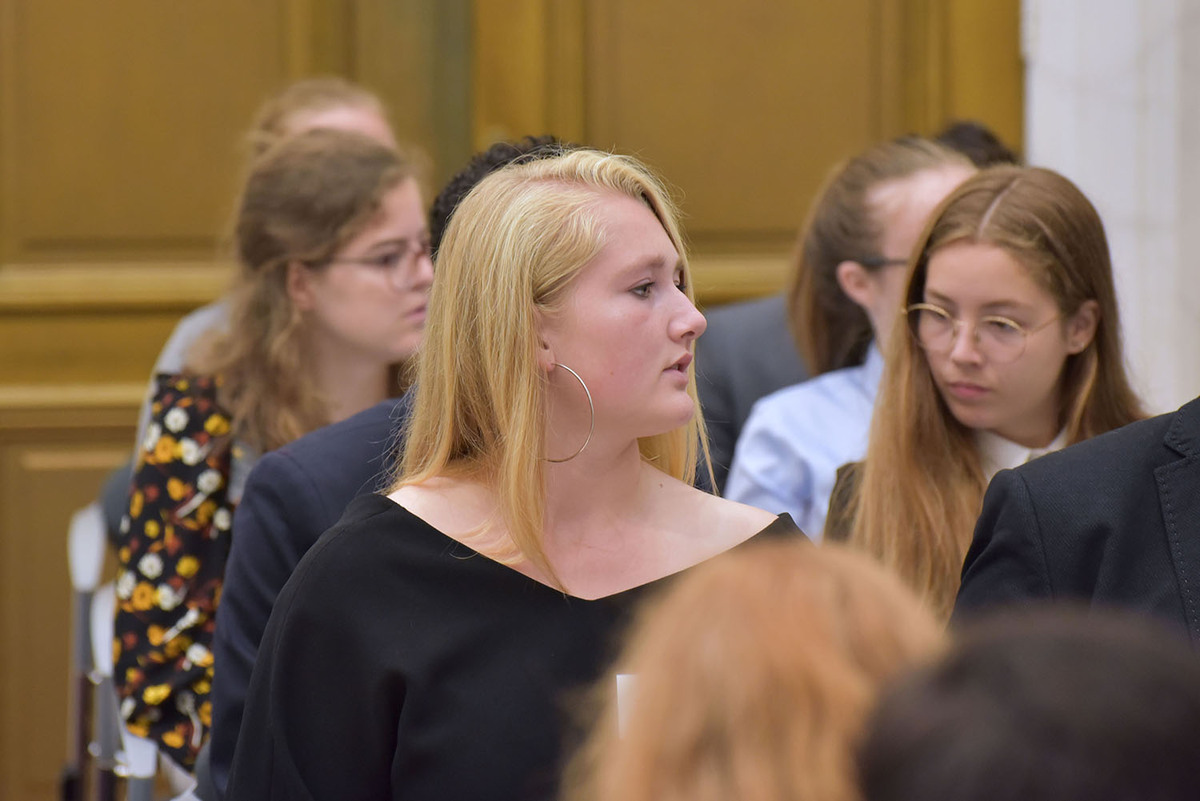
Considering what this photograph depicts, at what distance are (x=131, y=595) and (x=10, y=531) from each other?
166cm

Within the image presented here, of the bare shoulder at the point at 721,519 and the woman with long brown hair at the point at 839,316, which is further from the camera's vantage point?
the woman with long brown hair at the point at 839,316

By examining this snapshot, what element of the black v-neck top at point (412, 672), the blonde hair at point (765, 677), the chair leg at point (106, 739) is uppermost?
the blonde hair at point (765, 677)

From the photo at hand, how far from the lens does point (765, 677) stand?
0.90 meters

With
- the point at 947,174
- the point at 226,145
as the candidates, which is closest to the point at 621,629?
the point at 947,174

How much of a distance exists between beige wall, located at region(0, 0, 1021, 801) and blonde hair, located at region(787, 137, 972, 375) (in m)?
1.18

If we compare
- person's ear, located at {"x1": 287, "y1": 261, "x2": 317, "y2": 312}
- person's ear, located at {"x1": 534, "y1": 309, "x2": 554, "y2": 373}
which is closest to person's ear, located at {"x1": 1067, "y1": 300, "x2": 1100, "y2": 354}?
person's ear, located at {"x1": 534, "y1": 309, "x2": 554, "y2": 373}

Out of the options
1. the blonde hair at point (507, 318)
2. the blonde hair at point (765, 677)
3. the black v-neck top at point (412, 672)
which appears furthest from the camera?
the blonde hair at point (507, 318)

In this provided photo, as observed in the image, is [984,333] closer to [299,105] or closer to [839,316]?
[839,316]

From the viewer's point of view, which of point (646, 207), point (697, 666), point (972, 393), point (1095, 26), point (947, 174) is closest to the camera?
point (697, 666)

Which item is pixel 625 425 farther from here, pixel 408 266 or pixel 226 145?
pixel 226 145

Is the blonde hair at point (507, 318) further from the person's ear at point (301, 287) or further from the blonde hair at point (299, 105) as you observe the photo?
the blonde hair at point (299, 105)

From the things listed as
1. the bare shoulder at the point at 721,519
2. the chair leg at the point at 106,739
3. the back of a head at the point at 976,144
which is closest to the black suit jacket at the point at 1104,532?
the bare shoulder at the point at 721,519

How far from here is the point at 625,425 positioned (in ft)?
6.03

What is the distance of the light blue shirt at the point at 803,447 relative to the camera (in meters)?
2.87
